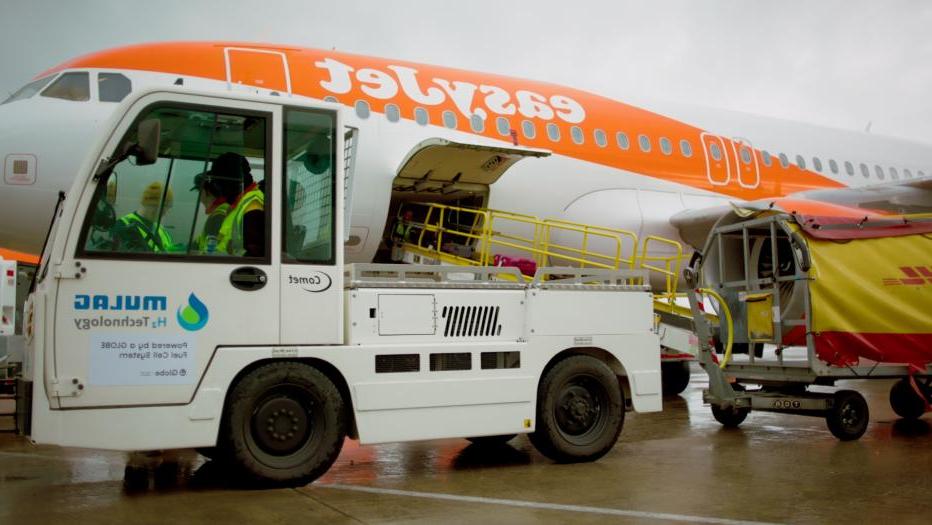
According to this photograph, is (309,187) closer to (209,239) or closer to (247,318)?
(209,239)

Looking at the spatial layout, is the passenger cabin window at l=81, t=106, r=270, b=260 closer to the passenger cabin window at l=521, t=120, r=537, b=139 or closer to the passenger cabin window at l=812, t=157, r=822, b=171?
the passenger cabin window at l=521, t=120, r=537, b=139

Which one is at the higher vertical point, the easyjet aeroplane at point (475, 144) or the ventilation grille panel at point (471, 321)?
the easyjet aeroplane at point (475, 144)

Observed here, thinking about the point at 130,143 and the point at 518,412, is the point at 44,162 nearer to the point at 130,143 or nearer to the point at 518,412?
the point at 130,143

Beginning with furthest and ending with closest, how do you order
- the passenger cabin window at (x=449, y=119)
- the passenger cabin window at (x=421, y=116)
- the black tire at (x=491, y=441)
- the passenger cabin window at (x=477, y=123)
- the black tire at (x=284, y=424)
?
the passenger cabin window at (x=477, y=123) < the passenger cabin window at (x=449, y=119) < the passenger cabin window at (x=421, y=116) < the black tire at (x=491, y=441) < the black tire at (x=284, y=424)

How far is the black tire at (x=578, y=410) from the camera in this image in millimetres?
6582

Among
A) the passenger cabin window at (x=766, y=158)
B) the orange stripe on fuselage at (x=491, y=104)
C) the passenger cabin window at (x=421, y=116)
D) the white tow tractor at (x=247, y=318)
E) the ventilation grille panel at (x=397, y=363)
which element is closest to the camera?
the white tow tractor at (x=247, y=318)

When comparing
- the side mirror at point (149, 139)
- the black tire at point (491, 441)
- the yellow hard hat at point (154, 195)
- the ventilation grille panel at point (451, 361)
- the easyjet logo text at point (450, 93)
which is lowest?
the black tire at point (491, 441)

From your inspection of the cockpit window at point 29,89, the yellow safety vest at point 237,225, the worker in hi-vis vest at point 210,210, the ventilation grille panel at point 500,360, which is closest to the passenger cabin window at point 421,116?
the cockpit window at point 29,89

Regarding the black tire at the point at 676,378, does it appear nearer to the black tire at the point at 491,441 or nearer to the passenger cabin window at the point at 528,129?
the passenger cabin window at the point at 528,129

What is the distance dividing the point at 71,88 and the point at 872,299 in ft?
28.4

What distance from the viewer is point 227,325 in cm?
546

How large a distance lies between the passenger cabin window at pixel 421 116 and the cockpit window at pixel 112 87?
11.0 ft

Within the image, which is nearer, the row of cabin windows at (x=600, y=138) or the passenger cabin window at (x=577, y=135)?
the row of cabin windows at (x=600, y=138)

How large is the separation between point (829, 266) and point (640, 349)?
2.47m
